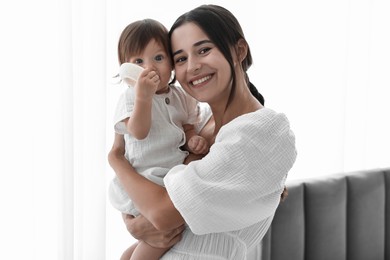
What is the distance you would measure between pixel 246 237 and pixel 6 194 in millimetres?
879

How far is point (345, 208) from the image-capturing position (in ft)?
7.64

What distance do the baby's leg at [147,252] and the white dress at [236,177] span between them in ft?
0.45

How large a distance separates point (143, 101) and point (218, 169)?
0.23m

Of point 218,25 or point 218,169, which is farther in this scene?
point 218,25

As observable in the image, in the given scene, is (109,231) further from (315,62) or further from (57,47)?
(315,62)

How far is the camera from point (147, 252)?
1362 mm

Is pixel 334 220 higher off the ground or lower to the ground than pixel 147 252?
lower

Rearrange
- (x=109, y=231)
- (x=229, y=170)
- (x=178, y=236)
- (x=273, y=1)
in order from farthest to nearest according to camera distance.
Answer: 1. (x=273, y=1)
2. (x=109, y=231)
3. (x=178, y=236)
4. (x=229, y=170)

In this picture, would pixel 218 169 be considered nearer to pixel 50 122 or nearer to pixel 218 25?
pixel 218 25

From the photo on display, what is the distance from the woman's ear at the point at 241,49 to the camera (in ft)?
4.60

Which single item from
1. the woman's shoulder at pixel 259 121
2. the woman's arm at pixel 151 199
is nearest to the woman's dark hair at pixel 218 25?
the woman's shoulder at pixel 259 121

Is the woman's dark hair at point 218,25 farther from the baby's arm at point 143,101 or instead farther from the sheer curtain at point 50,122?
the sheer curtain at point 50,122

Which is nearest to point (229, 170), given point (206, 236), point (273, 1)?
point (206, 236)

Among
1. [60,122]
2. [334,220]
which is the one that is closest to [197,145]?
[60,122]
